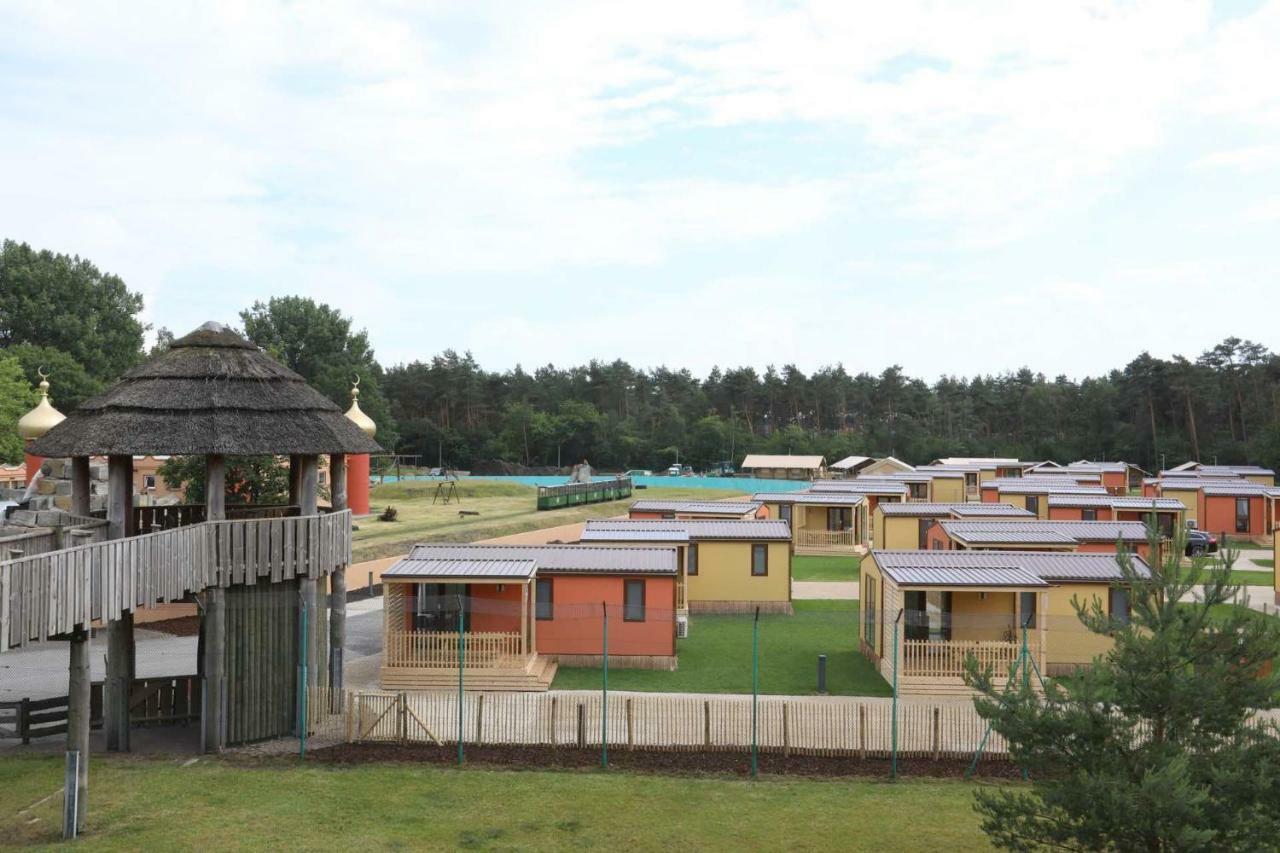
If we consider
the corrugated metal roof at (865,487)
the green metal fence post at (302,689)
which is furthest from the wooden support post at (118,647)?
the corrugated metal roof at (865,487)

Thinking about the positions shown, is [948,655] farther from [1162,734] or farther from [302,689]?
[302,689]

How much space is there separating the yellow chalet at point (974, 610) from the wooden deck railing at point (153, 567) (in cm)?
1171

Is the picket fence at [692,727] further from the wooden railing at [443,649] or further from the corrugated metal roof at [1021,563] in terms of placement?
the corrugated metal roof at [1021,563]

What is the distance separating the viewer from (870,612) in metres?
26.6

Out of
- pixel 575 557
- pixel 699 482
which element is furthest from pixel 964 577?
pixel 699 482

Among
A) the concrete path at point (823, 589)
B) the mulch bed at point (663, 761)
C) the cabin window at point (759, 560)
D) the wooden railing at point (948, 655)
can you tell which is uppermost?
the cabin window at point (759, 560)

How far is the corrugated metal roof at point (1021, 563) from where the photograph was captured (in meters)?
25.2

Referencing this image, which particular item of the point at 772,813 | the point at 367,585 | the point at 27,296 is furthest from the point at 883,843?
the point at 27,296

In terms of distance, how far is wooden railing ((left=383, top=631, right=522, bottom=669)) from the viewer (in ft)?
76.6

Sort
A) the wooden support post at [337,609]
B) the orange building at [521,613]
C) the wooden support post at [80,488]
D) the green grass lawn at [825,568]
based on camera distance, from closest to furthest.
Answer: the wooden support post at [80,488], the wooden support post at [337,609], the orange building at [521,613], the green grass lawn at [825,568]

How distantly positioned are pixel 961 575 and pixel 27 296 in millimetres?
82214

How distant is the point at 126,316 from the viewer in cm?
8762

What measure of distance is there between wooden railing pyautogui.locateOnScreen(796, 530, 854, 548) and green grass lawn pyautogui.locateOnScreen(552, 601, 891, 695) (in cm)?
1730

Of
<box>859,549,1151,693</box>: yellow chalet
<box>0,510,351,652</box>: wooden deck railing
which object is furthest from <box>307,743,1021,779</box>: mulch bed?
<box>0,510,351,652</box>: wooden deck railing
